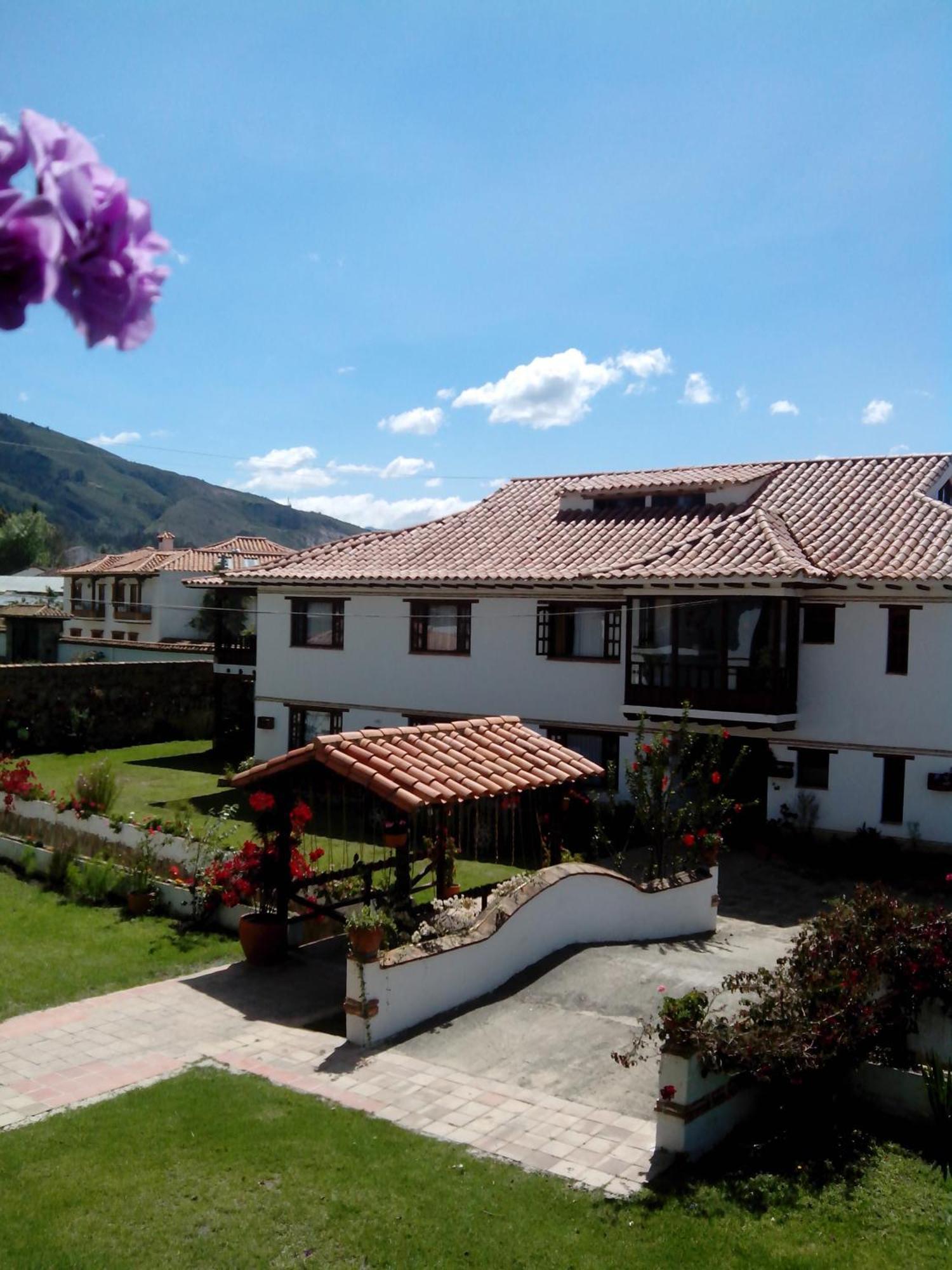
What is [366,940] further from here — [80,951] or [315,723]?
[315,723]

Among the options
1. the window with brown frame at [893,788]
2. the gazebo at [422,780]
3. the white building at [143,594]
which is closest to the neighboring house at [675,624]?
the window with brown frame at [893,788]

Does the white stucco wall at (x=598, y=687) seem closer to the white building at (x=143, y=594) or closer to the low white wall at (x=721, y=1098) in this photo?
Answer: the low white wall at (x=721, y=1098)

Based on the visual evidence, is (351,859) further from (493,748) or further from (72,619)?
(72,619)

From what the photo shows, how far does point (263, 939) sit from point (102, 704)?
72.0ft

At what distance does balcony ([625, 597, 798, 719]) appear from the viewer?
2017 centimetres

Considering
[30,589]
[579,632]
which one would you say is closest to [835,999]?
[579,632]

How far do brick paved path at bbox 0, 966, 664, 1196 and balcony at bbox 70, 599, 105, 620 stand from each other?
45627 mm

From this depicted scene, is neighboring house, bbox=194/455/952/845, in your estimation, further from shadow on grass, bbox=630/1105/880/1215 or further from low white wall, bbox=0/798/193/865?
shadow on grass, bbox=630/1105/880/1215

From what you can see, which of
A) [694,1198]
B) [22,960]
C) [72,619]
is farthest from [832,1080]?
[72,619]

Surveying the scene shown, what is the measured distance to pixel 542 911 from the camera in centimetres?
1253

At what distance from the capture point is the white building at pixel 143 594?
4981 centimetres

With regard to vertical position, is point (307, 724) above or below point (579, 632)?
below

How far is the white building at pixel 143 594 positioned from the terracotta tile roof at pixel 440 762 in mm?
32909

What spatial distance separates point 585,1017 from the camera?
10828 millimetres
